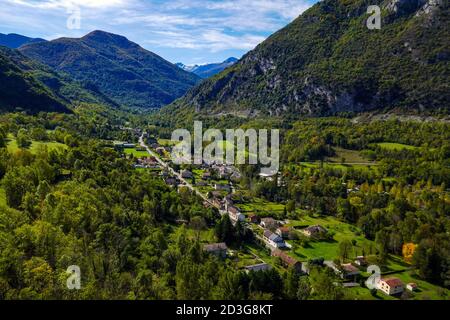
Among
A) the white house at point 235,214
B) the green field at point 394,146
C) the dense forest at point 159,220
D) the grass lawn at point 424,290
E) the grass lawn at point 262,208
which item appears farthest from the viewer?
the green field at point 394,146

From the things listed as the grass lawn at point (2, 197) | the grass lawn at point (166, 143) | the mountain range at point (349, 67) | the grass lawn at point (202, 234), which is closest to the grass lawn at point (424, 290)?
the grass lawn at point (202, 234)

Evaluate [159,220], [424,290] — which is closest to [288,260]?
[424,290]

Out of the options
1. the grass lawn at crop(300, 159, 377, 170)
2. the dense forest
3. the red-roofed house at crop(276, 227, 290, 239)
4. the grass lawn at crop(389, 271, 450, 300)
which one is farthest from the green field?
the grass lawn at crop(389, 271, 450, 300)

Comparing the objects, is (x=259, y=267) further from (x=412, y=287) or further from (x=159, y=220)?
(x=159, y=220)

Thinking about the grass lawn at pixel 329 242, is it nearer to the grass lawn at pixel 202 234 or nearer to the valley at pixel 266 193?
the valley at pixel 266 193

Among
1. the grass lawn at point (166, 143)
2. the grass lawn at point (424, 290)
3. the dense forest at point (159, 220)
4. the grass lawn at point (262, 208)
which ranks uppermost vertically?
the grass lawn at point (166, 143)

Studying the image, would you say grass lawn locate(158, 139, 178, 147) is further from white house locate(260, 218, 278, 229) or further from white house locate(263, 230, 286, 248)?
white house locate(263, 230, 286, 248)
